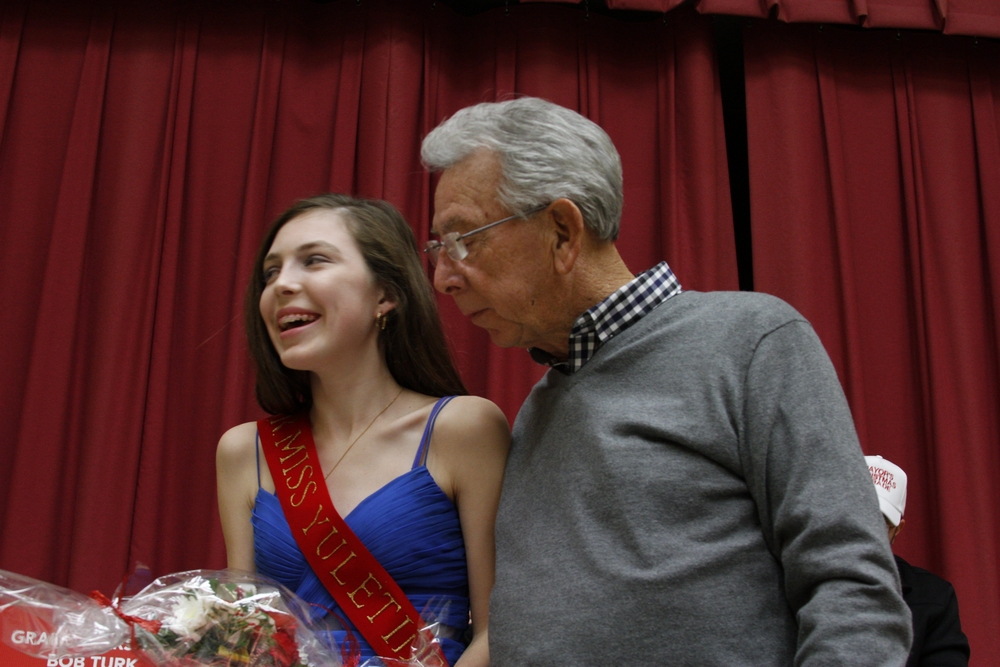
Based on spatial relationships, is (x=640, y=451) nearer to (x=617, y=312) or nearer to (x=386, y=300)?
(x=617, y=312)

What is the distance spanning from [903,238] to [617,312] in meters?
1.88

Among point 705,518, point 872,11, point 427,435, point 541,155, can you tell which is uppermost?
point 872,11

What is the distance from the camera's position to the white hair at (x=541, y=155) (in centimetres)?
115

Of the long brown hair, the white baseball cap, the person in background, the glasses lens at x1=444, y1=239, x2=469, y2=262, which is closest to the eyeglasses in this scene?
the glasses lens at x1=444, y1=239, x2=469, y2=262

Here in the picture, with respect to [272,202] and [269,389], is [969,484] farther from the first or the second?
[272,202]

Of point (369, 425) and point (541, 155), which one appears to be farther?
point (369, 425)

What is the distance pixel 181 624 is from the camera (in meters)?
0.87

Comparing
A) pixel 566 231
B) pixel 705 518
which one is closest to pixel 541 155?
pixel 566 231

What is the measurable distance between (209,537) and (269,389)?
39.2 inches

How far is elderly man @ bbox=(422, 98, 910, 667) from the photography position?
872mm

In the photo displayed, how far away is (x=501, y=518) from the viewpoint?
118cm

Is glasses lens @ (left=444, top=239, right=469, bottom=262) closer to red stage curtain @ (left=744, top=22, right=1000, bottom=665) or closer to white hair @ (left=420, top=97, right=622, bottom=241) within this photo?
white hair @ (left=420, top=97, right=622, bottom=241)

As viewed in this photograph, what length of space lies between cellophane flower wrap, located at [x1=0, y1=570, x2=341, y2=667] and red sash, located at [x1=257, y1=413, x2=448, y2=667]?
0.91 ft

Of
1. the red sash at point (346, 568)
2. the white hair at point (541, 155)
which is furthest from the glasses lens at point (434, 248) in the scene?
the red sash at point (346, 568)
